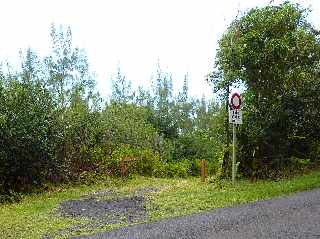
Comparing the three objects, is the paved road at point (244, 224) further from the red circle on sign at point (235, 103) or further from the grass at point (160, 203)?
the red circle on sign at point (235, 103)

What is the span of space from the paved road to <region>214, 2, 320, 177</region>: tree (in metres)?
5.32

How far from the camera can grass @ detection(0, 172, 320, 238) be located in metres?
9.05

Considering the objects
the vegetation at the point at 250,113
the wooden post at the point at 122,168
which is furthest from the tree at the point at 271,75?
the wooden post at the point at 122,168

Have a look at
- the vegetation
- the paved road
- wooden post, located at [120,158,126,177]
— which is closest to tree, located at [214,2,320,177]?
the vegetation

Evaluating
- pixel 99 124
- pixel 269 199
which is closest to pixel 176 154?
pixel 99 124

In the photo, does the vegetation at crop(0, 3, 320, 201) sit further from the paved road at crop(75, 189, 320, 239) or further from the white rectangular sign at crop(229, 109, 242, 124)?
the paved road at crop(75, 189, 320, 239)

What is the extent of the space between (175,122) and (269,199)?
72.6 feet

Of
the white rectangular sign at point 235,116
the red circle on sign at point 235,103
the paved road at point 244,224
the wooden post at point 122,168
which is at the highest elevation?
the red circle on sign at point 235,103

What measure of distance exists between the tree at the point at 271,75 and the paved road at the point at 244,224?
532 cm

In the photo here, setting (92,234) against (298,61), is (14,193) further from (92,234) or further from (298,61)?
(298,61)

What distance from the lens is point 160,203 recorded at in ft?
37.4

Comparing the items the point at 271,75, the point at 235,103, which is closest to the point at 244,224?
the point at 235,103

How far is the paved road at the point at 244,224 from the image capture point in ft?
23.8

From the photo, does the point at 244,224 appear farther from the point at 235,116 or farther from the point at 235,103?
the point at 235,103
